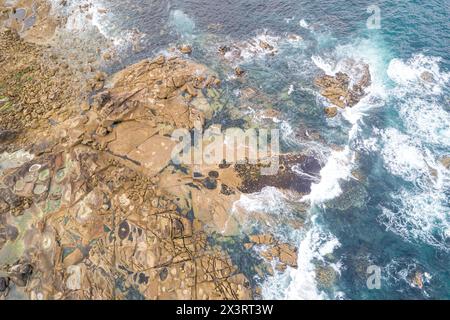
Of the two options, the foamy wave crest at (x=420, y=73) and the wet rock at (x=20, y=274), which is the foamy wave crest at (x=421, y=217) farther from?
the wet rock at (x=20, y=274)

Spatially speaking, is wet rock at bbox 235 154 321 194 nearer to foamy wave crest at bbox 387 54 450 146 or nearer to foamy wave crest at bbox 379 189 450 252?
foamy wave crest at bbox 379 189 450 252

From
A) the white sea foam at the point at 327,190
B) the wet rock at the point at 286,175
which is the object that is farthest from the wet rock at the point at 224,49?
the wet rock at the point at 286,175

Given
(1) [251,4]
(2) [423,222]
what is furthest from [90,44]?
(2) [423,222]

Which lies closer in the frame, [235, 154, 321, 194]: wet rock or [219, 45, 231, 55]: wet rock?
[235, 154, 321, 194]: wet rock

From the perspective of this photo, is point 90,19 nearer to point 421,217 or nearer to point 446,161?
point 446,161

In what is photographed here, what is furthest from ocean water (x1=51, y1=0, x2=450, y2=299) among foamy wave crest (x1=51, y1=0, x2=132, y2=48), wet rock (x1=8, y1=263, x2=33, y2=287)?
wet rock (x1=8, y1=263, x2=33, y2=287)

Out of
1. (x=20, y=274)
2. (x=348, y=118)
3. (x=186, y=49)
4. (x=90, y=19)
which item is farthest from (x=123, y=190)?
(x=90, y=19)
